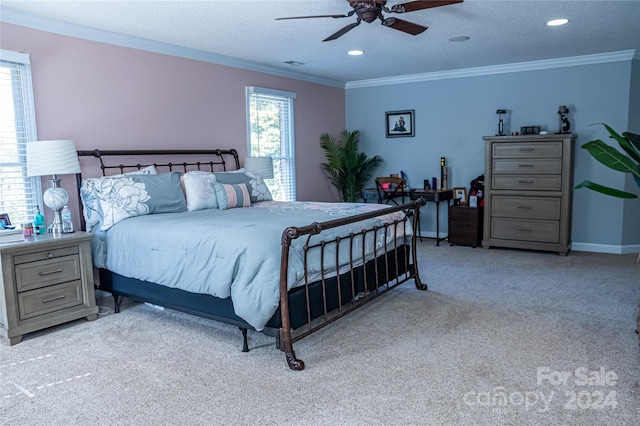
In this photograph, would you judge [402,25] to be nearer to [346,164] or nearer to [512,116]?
[512,116]

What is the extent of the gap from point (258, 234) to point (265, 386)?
85cm

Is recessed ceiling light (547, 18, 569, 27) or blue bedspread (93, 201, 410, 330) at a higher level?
recessed ceiling light (547, 18, 569, 27)

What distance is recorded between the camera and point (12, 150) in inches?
143

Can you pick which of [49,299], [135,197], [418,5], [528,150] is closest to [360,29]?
[418,5]

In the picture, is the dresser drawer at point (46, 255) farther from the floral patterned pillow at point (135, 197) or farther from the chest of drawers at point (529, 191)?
the chest of drawers at point (529, 191)

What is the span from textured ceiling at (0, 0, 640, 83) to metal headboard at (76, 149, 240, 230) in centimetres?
102

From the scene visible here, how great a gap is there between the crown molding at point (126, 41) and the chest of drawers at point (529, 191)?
9.05ft

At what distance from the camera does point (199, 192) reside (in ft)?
13.6

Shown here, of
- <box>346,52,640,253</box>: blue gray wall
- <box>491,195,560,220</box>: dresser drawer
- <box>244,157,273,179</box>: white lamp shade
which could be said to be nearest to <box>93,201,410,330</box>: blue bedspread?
<box>244,157,273,179</box>: white lamp shade

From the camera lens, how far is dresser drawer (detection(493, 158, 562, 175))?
5.40 m

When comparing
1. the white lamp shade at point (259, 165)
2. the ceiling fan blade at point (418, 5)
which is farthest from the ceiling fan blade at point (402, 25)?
the white lamp shade at point (259, 165)

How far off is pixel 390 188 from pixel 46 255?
426 cm

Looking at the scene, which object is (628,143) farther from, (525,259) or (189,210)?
(189,210)

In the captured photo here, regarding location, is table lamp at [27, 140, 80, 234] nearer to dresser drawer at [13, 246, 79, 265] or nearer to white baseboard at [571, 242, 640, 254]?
dresser drawer at [13, 246, 79, 265]
